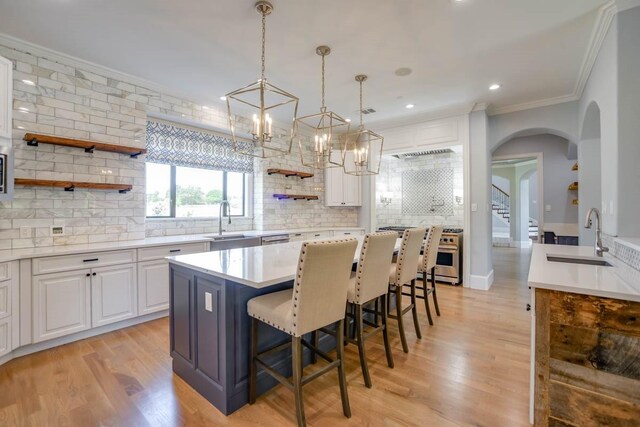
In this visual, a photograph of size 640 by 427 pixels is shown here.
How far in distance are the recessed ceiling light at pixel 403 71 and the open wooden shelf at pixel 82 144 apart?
120 inches

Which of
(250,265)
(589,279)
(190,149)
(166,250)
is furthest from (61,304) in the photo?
(589,279)

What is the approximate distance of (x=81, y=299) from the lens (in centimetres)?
272

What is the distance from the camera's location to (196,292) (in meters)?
1.97

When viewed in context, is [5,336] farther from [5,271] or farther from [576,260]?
[576,260]

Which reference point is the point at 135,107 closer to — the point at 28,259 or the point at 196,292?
the point at 28,259

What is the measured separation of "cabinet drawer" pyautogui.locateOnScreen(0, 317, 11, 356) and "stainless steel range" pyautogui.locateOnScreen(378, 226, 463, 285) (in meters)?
5.07

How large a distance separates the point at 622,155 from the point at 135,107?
475cm

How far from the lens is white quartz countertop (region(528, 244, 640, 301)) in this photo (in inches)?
51.8

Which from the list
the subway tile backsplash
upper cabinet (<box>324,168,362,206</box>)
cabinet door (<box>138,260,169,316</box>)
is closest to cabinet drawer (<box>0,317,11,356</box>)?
the subway tile backsplash

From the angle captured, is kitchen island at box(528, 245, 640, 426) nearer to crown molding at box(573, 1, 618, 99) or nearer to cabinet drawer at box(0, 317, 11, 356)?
crown molding at box(573, 1, 618, 99)

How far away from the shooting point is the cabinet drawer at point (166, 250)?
310 centimetres

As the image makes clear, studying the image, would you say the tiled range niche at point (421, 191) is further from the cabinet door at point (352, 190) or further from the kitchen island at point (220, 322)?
the kitchen island at point (220, 322)

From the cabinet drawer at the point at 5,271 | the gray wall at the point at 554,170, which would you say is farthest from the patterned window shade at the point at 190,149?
the gray wall at the point at 554,170

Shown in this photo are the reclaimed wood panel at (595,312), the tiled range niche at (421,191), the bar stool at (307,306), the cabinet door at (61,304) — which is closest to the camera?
the reclaimed wood panel at (595,312)
